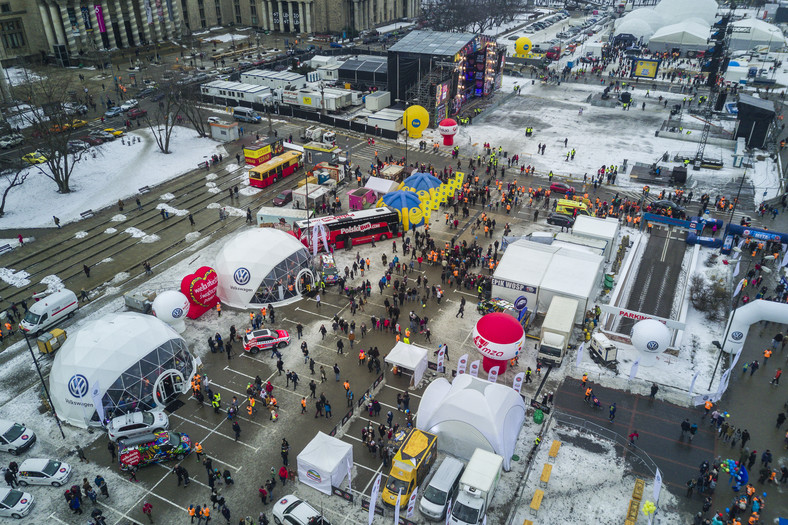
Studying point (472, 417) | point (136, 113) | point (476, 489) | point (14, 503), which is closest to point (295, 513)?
point (476, 489)

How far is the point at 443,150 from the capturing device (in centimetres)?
6519

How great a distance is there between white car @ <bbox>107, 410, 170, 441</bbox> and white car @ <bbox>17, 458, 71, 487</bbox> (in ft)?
7.79

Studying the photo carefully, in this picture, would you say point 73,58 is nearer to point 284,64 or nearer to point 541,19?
point 284,64

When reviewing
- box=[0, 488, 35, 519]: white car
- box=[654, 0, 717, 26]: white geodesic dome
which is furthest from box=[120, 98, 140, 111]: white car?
box=[654, 0, 717, 26]: white geodesic dome

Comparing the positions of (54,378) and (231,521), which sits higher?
(54,378)

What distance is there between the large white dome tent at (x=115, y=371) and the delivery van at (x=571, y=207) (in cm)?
3300

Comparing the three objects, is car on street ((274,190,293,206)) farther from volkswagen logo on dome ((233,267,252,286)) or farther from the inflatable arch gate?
the inflatable arch gate

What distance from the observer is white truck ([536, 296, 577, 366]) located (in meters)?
32.4

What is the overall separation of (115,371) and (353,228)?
68.4ft

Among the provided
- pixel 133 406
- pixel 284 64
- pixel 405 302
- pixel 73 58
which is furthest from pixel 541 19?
pixel 133 406

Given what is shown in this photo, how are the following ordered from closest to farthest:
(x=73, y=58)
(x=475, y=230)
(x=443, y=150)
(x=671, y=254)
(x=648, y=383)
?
(x=648, y=383), (x=671, y=254), (x=475, y=230), (x=443, y=150), (x=73, y=58)

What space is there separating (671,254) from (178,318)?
35.3 meters

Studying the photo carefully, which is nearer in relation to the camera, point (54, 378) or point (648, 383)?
point (54, 378)

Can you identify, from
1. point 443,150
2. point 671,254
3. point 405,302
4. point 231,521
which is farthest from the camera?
point 443,150
